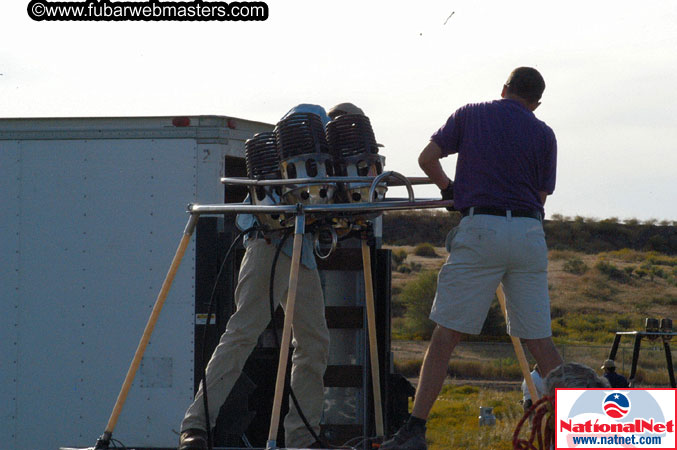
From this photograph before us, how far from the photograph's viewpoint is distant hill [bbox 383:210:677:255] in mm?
67688

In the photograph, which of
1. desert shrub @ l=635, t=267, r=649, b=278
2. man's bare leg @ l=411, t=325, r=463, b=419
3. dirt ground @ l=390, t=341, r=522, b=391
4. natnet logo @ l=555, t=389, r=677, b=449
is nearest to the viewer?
natnet logo @ l=555, t=389, r=677, b=449

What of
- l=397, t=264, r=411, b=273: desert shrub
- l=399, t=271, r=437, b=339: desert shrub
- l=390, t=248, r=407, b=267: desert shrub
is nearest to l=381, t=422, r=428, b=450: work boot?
l=399, t=271, r=437, b=339: desert shrub

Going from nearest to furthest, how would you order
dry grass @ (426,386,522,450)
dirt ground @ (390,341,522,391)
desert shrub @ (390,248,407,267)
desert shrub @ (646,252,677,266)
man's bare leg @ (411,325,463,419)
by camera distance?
man's bare leg @ (411,325,463,419)
dry grass @ (426,386,522,450)
dirt ground @ (390,341,522,391)
desert shrub @ (390,248,407,267)
desert shrub @ (646,252,677,266)

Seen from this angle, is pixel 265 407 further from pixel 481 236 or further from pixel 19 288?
pixel 481 236

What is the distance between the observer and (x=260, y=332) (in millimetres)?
6297

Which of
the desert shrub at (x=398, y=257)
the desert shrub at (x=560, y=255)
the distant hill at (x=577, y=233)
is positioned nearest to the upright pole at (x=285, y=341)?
the desert shrub at (x=398, y=257)

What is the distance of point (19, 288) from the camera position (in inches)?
329

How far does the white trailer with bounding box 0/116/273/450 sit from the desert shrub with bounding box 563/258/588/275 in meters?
53.8

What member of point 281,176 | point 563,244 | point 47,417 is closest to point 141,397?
point 47,417

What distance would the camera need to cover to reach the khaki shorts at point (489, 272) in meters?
5.14

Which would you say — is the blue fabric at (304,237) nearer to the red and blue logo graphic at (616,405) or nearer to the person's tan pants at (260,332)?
the person's tan pants at (260,332)

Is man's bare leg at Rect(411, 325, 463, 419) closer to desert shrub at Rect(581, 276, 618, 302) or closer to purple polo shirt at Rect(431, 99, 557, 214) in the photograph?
purple polo shirt at Rect(431, 99, 557, 214)

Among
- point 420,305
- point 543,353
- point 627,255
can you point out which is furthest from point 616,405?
point 627,255

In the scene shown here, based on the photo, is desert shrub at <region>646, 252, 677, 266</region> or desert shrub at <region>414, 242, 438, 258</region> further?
desert shrub at <region>646, 252, 677, 266</region>
